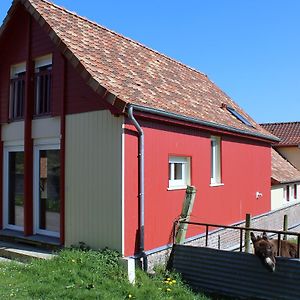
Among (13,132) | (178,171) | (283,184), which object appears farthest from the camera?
(283,184)

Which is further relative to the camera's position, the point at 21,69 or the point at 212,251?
the point at 21,69

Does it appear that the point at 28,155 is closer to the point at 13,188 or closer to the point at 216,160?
the point at 13,188

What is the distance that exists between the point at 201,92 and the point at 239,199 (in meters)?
3.77

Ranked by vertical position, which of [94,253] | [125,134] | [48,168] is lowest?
[94,253]

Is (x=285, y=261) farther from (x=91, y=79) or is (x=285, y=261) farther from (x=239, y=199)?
(x=239, y=199)

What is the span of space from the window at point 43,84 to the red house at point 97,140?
0.08 feet

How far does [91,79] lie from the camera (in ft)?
27.5

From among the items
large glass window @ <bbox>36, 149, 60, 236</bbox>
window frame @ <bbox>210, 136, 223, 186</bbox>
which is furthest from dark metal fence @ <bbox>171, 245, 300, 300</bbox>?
window frame @ <bbox>210, 136, 223, 186</bbox>

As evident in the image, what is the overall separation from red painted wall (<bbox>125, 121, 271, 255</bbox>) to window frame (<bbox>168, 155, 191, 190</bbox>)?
4.7 inches

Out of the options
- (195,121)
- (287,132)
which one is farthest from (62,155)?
(287,132)

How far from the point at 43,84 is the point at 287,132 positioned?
82.3 feet

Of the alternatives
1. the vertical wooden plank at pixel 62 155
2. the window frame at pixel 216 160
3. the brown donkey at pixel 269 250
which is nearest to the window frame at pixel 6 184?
the vertical wooden plank at pixel 62 155

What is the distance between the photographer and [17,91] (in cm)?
1099

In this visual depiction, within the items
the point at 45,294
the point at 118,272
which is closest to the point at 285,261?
the point at 118,272
